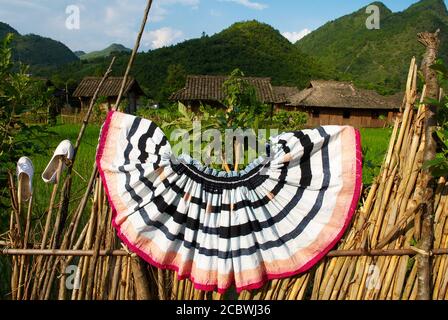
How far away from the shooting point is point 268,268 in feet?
6.24

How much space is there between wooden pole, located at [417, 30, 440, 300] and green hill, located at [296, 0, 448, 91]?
5195 centimetres

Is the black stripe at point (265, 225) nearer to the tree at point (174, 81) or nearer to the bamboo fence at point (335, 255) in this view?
the bamboo fence at point (335, 255)

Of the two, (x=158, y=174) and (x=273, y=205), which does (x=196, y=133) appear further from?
(x=273, y=205)

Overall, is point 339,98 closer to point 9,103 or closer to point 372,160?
point 372,160

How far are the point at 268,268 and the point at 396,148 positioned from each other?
85 cm

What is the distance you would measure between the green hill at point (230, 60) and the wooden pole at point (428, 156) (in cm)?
4155

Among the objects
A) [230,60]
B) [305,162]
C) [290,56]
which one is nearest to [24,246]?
[305,162]

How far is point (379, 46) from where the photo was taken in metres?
64.4

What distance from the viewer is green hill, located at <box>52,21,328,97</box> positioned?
47.8 m

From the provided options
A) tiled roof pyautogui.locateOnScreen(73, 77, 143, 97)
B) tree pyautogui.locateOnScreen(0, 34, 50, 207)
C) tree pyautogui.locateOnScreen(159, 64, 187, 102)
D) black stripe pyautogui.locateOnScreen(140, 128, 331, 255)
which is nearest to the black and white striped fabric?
black stripe pyautogui.locateOnScreen(140, 128, 331, 255)

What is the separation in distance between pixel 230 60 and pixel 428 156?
52684 millimetres

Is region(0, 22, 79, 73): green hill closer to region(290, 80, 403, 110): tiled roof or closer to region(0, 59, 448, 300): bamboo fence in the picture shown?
region(290, 80, 403, 110): tiled roof
